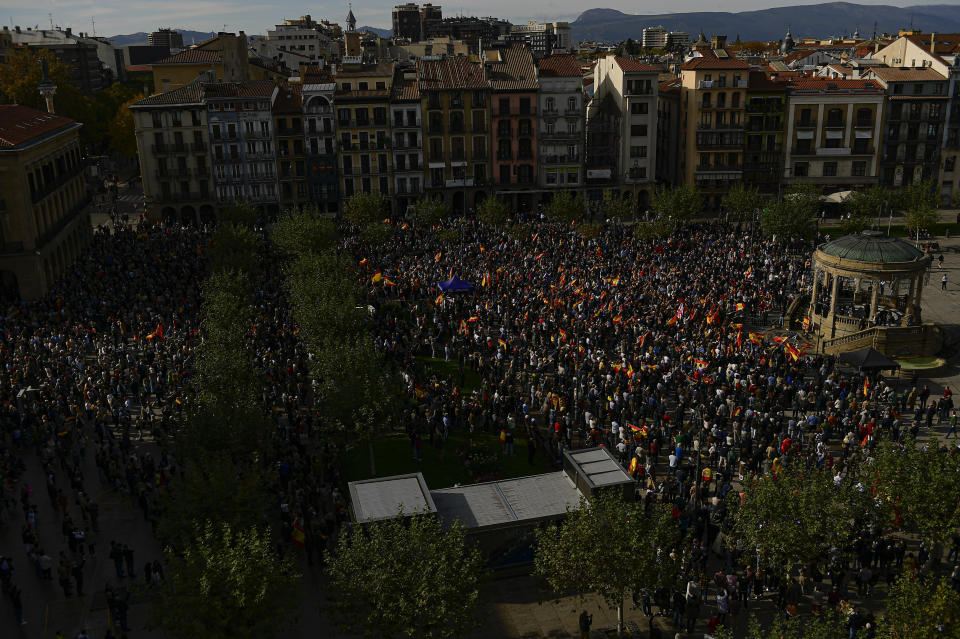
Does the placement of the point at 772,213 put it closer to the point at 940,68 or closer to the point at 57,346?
the point at 940,68

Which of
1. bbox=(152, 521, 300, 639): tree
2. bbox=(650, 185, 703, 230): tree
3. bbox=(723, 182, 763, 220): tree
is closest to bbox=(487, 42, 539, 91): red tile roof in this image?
bbox=(650, 185, 703, 230): tree

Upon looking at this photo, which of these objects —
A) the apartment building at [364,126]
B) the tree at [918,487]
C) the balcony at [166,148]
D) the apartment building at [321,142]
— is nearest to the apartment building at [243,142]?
the balcony at [166,148]

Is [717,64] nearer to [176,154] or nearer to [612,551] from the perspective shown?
[176,154]

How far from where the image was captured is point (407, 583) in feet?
65.5

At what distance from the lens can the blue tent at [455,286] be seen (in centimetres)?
5328

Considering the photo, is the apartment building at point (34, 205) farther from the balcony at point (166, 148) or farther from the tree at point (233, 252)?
the tree at point (233, 252)

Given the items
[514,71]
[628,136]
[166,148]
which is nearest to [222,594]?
[166,148]

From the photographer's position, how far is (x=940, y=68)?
83875mm

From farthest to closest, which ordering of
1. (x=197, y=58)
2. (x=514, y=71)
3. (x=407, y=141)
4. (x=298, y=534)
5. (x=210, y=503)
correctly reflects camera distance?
1. (x=197, y=58)
2. (x=514, y=71)
3. (x=407, y=141)
4. (x=298, y=534)
5. (x=210, y=503)

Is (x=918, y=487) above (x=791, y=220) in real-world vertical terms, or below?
above

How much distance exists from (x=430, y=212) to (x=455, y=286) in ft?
78.6

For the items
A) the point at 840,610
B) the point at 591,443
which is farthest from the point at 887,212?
the point at 840,610

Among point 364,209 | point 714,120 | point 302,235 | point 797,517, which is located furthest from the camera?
point 714,120

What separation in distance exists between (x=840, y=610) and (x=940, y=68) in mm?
78586
